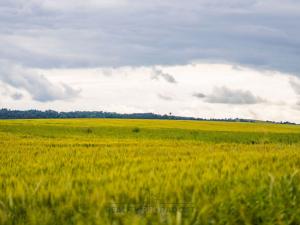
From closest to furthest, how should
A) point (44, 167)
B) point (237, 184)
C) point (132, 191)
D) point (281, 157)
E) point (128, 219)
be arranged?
point (128, 219) < point (132, 191) < point (237, 184) < point (44, 167) < point (281, 157)

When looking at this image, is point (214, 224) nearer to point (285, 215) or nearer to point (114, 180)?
point (285, 215)

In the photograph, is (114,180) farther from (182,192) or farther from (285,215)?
(285,215)

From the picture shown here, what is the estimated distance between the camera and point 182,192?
585cm

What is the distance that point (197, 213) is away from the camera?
5.24 metres

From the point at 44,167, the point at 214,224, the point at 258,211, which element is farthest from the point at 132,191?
the point at 44,167

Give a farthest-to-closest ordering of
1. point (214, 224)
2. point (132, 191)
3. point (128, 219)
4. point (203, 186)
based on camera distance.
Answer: point (203, 186), point (132, 191), point (214, 224), point (128, 219)

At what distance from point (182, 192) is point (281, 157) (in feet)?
17.8

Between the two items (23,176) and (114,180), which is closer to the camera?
(114,180)

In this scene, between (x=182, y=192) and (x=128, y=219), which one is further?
(x=182, y=192)

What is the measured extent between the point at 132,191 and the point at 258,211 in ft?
4.92

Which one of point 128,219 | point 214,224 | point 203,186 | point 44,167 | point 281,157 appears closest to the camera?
point 128,219

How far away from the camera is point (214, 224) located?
5195mm

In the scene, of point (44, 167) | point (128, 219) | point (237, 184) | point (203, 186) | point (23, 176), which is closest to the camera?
point (128, 219)

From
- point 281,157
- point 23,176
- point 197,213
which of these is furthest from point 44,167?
point 281,157
